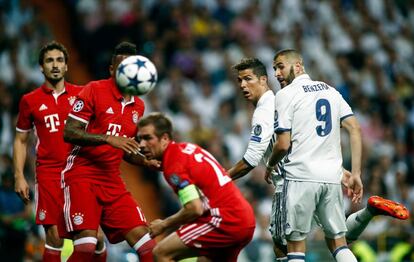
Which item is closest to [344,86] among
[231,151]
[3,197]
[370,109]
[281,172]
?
[370,109]

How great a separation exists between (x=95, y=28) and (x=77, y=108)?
839 cm

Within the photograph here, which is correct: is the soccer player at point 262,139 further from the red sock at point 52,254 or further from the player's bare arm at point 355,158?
the red sock at point 52,254

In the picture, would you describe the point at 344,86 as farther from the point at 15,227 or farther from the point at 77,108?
the point at 77,108

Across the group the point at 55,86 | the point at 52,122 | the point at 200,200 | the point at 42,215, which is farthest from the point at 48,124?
the point at 200,200

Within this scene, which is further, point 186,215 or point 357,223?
point 357,223

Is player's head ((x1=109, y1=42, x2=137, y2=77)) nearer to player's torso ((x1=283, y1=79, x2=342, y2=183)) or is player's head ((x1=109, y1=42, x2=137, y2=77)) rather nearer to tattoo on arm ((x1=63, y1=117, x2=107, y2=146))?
tattoo on arm ((x1=63, y1=117, x2=107, y2=146))

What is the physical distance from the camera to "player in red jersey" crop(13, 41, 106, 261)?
973cm

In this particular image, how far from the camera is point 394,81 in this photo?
1897cm

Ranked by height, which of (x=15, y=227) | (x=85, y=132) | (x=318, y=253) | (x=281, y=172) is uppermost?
(x=85, y=132)

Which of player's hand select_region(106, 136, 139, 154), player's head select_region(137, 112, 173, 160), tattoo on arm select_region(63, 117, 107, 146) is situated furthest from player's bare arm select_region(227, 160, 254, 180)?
player's head select_region(137, 112, 173, 160)

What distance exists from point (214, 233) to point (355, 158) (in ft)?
5.96

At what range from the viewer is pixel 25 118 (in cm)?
1004

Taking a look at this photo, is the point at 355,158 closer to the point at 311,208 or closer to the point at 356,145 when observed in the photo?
the point at 356,145

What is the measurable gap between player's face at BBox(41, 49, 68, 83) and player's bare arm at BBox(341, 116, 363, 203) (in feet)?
9.40
